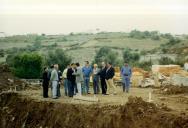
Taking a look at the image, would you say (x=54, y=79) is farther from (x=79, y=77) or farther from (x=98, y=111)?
(x=98, y=111)

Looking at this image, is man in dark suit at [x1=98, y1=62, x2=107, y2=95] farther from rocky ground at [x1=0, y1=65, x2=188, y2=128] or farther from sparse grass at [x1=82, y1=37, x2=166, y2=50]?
sparse grass at [x1=82, y1=37, x2=166, y2=50]

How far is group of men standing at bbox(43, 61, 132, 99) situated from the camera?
62.7 feet

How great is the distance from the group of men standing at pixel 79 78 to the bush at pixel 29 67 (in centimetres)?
1630

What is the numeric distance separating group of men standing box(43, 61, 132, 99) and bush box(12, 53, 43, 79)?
16.3 meters

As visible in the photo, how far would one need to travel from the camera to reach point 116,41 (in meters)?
95.9

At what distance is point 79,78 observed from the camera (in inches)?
753

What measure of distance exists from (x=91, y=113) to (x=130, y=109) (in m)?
1.56

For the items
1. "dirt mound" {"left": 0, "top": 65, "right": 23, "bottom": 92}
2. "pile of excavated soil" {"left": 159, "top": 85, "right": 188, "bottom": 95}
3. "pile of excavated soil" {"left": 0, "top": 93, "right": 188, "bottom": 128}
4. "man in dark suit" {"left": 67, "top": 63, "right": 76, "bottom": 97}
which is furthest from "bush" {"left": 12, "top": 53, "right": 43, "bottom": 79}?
"man in dark suit" {"left": 67, "top": 63, "right": 76, "bottom": 97}

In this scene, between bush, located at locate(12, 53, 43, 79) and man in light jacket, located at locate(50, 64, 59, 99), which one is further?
bush, located at locate(12, 53, 43, 79)

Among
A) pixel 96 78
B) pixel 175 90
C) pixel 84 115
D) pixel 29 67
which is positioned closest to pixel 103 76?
pixel 96 78

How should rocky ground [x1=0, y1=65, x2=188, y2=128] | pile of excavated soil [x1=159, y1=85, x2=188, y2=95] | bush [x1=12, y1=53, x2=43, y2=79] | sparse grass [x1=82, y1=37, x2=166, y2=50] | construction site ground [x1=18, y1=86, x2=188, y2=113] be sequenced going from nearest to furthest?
1. rocky ground [x1=0, y1=65, x2=188, y2=128]
2. construction site ground [x1=18, y1=86, x2=188, y2=113]
3. pile of excavated soil [x1=159, y1=85, x2=188, y2=95]
4. bush [x1=12, y1=53, x2=43, y2=79]
5. sparse grass [x1=82, y1=37, x2=166, y2=50]

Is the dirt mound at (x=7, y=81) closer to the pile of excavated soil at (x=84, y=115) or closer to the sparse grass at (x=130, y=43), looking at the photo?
the pile of excavated soil at (x=84, y=115)

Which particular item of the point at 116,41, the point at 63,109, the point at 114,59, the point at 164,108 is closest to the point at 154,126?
the point at 164,108

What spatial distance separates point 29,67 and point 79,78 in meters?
18.6
